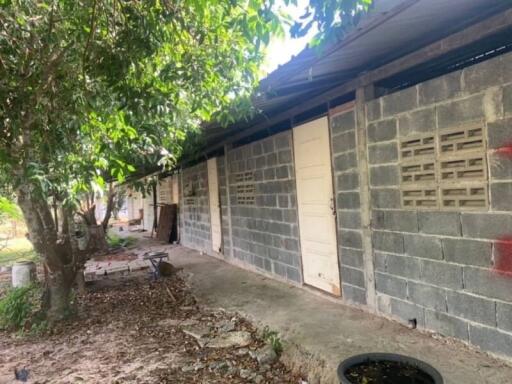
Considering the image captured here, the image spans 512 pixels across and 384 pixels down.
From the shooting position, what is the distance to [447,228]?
10.2ft

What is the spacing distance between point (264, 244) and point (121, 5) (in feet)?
13.9

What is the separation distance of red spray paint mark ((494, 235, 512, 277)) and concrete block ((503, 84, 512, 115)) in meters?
0.83

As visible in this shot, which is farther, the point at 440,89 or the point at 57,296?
the point at 57,296

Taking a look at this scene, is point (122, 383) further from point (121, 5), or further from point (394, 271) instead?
point (121, 5)

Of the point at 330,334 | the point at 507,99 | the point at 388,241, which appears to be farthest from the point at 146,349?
the point at 507,99

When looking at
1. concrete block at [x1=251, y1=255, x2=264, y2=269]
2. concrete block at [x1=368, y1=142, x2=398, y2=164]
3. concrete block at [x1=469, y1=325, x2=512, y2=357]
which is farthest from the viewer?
concrete block at [x1=251, y1=255, x2=264, y2=269]

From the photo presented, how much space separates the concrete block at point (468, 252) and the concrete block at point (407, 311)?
59 cm

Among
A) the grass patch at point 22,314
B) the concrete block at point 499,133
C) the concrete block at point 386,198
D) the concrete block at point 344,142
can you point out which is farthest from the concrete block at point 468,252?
the grass patch at point 22,314

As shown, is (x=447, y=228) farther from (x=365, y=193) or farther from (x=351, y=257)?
(x=351, y=257)

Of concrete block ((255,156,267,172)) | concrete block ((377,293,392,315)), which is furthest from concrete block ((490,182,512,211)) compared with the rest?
concrete block ((255,156,267,172))

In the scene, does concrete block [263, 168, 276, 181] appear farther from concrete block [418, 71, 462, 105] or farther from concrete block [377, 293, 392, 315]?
concrete block [418, 71, 462, 105]

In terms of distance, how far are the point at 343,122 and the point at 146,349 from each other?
3.13m

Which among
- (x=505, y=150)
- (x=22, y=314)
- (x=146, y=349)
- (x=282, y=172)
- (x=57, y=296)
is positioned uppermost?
(x=282, y=172)

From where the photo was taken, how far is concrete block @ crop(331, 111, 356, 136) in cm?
411
